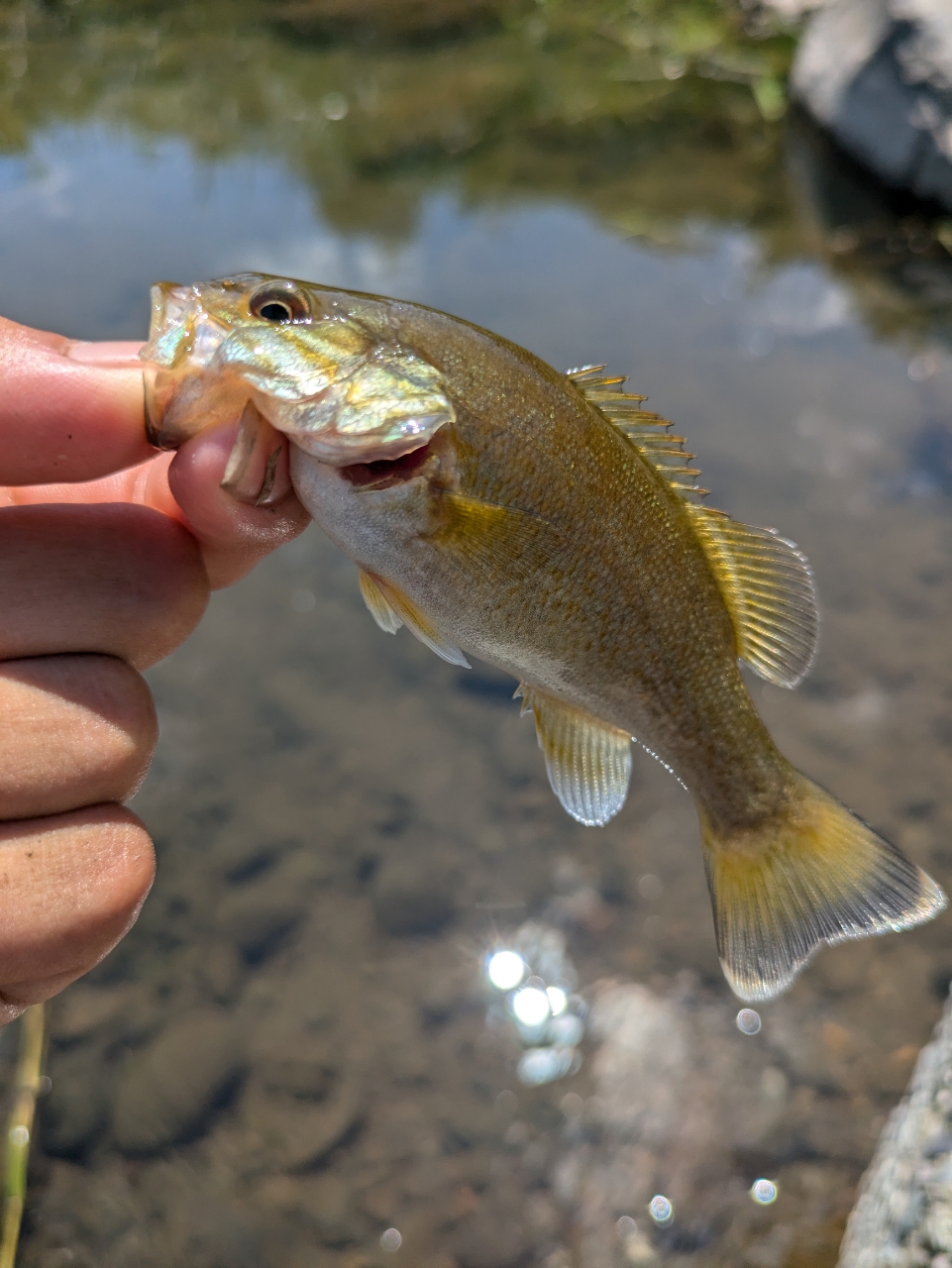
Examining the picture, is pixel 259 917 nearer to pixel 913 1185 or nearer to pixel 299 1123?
pixel 299 1123

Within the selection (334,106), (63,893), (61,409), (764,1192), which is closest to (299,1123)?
(764,1192)

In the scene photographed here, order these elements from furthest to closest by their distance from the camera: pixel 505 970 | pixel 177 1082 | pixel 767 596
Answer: pixel 505 970 < pixel 177 1082 < pixel 767 596

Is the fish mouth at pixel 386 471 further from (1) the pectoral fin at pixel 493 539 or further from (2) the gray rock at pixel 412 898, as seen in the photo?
(2) the gray rock at pixel 412 898

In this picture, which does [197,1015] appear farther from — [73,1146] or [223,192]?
[223,192]

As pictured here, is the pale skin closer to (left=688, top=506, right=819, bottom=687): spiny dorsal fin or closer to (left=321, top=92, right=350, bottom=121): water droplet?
(left=688, top=506, right=819, bottom=687): spiny dorsal fin

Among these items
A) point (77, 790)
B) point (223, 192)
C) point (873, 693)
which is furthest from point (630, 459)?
point (223, 192)

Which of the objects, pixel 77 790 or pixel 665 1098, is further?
pixel 665 1098
